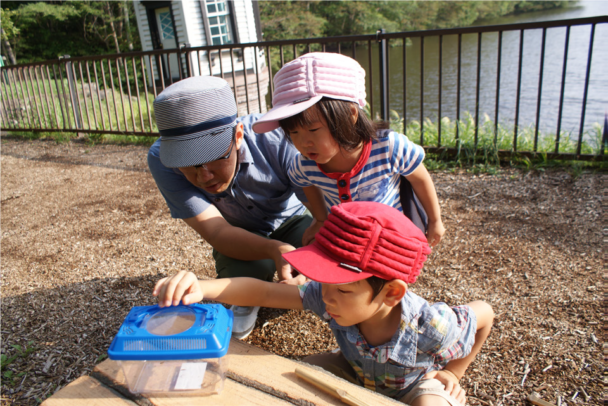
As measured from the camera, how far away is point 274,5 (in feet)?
89.5

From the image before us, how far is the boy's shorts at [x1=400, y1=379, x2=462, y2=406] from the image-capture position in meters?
1.42

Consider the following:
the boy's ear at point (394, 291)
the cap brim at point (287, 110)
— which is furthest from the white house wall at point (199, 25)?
the boy's ear at point (394, 291)

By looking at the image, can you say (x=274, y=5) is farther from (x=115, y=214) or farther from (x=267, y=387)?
(x=267, y=387)

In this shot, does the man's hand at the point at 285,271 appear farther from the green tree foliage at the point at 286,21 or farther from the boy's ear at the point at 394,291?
the green tree foliage at the point at 286,21

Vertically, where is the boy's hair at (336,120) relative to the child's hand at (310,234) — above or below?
above

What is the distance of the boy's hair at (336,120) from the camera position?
1756 millimetres

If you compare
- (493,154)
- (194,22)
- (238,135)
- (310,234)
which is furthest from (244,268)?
(194,22)

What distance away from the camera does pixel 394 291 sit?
133cm

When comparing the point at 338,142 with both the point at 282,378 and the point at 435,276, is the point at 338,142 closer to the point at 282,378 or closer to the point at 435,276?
the point at 282,378

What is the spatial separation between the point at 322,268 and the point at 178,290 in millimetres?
Answer: 416

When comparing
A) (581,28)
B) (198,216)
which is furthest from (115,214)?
(581,28)

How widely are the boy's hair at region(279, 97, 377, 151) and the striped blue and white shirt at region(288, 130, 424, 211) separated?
0.13m

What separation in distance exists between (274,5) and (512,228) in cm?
2729

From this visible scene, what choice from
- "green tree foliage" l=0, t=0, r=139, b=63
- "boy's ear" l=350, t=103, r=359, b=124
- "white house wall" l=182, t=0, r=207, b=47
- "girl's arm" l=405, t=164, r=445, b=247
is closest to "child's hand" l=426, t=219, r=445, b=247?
"girl's arm" l=405, t=164, r=445, b=247
